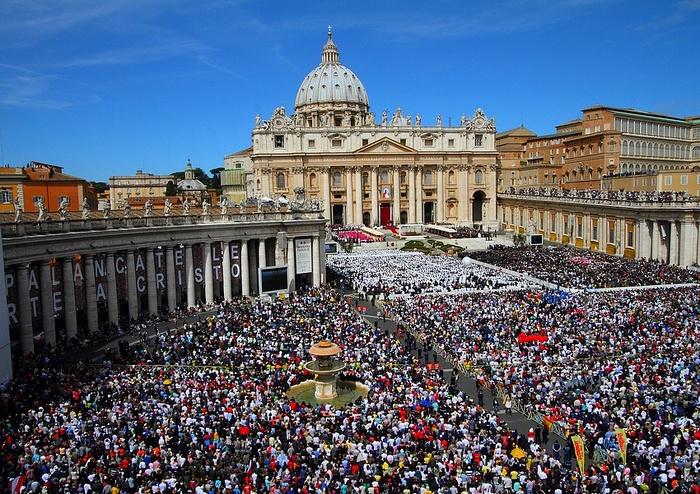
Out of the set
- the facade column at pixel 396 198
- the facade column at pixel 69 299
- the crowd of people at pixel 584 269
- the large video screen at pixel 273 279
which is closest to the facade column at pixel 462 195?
the facade column at pixel 396 198

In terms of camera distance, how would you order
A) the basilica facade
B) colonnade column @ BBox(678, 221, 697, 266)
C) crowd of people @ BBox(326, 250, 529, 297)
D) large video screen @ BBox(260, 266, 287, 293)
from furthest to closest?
1. the basilica facade
2. colonnade column @ BBox(678, 221, 697, 266)
3. crowd of people @ BBox(326, 250, 529, 297)
4. large video screen @ BBox(260, 266, 287, 293)

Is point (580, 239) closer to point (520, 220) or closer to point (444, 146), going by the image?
point (520, 220)

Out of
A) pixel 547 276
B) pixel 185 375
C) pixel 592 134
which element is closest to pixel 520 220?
pixel 592 134

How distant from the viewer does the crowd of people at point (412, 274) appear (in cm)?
4947

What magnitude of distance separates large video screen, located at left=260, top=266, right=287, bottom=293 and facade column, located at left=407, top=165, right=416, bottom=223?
7313cm

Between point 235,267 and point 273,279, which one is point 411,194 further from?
point 273,279

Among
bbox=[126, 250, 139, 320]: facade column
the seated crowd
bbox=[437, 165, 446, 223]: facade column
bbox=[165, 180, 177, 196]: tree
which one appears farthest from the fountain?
bbox=[165, 180, 177, 196]: tree

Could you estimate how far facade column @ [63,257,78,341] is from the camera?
1443 inches

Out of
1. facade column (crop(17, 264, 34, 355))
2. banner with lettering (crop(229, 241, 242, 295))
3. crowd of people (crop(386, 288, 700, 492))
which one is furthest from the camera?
banner with lettering (crop(229, 241, 242, 295))

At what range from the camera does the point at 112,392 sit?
24781 mm

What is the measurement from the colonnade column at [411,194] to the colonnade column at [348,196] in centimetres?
1102

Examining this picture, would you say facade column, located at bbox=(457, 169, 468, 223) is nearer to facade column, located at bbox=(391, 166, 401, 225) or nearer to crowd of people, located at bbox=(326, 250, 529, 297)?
facade column, located at bbox=(391, 166, 401, 225)

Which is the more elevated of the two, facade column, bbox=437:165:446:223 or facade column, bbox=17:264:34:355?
facade column, bbox=437:165:446:223

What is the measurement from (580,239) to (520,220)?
83.0 feet
